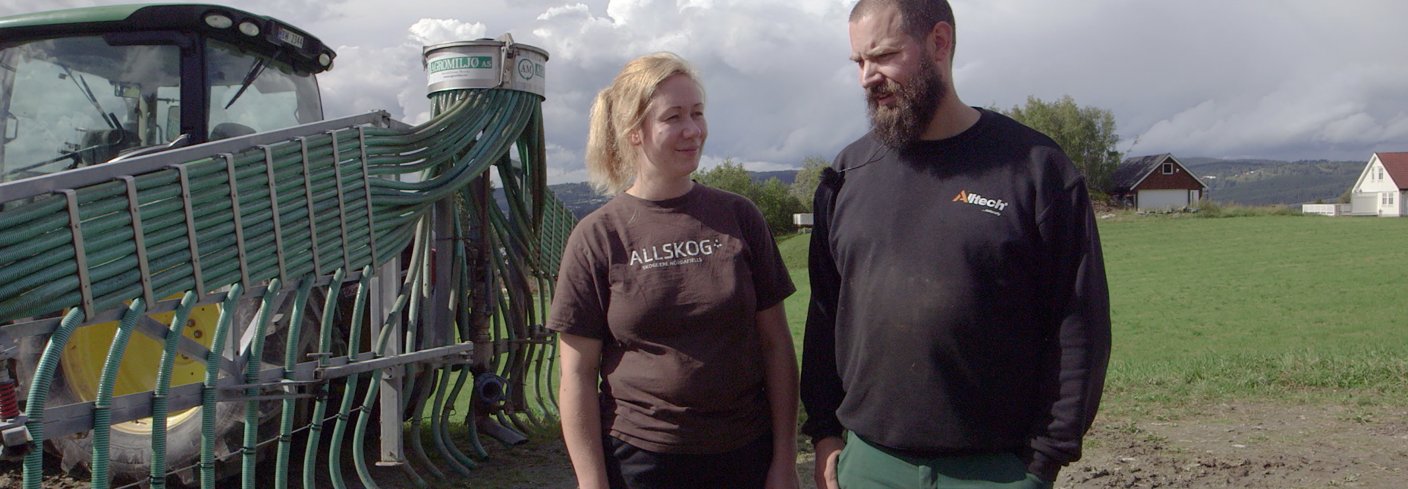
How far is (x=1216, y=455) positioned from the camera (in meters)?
5.15

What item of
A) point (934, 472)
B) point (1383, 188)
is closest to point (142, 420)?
point (934, 472)

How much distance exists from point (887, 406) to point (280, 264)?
8.34 feet

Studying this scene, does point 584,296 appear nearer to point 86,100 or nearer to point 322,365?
point 322,365

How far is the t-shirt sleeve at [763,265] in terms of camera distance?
2.66 m

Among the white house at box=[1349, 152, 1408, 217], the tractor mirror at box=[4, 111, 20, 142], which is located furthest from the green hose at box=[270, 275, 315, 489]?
the white house at box=[1349, 152, 1408, 217]

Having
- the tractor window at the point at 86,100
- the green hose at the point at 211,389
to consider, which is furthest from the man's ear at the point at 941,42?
the tractor window at the point at 86,100

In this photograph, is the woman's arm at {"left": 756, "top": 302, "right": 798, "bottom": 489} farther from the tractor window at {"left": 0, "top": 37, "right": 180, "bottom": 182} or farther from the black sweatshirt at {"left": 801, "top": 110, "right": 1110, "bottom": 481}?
the tractor window at {"left": 0, "top": 37, "right": 180, "bottom": 182}

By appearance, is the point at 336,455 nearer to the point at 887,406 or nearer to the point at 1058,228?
the point at 887,406

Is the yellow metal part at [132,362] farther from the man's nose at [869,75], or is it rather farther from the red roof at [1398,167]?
the red roof at [1398,167]

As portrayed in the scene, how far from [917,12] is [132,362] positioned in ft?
12.0

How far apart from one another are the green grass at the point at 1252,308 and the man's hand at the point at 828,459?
168 inches

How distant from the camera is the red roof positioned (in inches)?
3022

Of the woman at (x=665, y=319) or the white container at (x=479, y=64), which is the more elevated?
A: the white container at (x=479, y=64)

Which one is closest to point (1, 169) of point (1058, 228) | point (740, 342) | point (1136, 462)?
point (740, 342)
